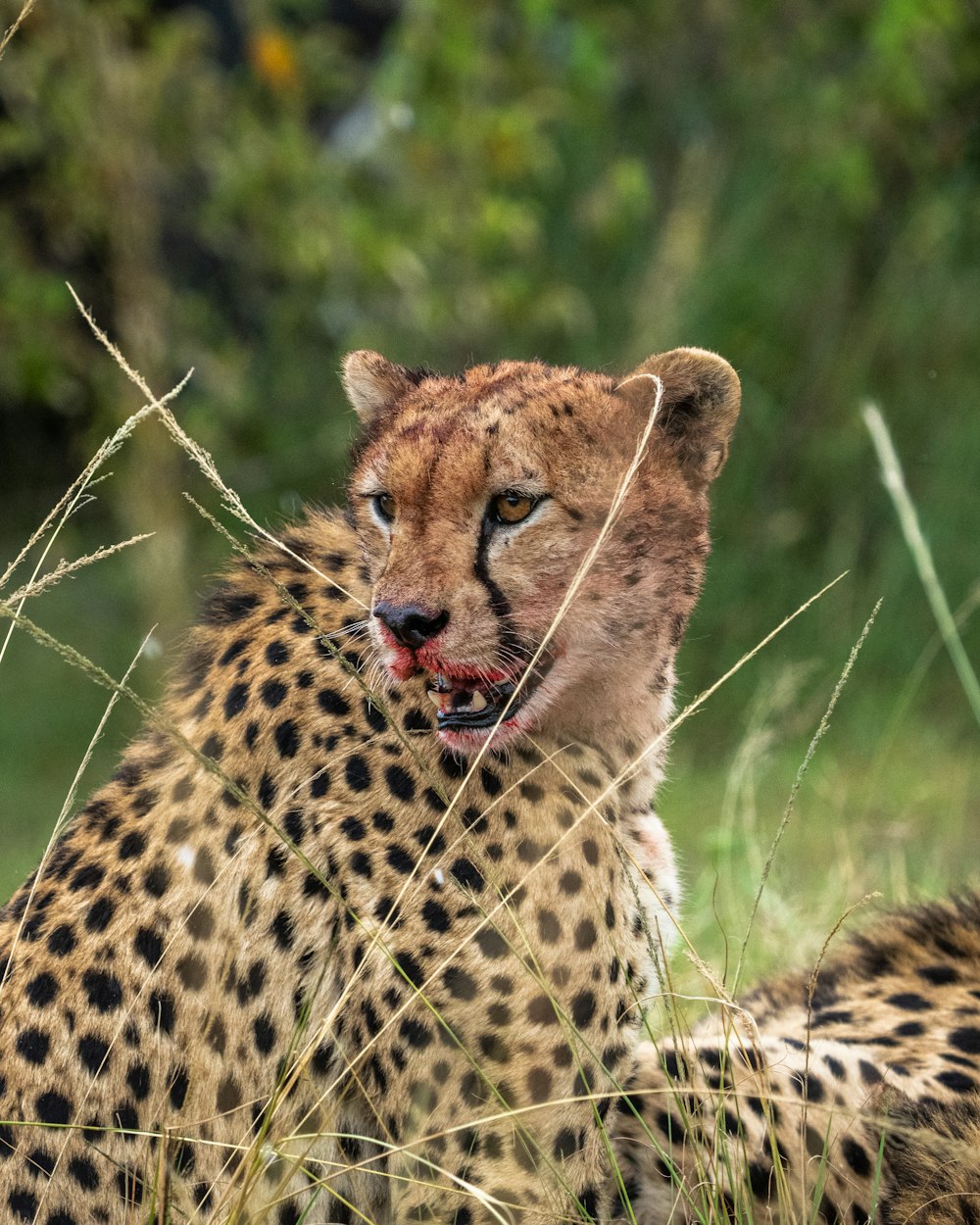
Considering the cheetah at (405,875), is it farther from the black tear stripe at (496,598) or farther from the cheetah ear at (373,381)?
the cheetah ear at (373,381)

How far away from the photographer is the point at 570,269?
8.27 m

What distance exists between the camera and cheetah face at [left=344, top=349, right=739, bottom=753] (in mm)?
2355

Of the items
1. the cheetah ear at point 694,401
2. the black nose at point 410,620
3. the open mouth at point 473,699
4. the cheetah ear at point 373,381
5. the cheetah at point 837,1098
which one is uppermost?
the cheetah ear at point 373,381

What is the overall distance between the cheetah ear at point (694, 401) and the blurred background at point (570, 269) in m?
3.27

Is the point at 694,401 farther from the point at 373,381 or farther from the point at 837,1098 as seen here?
the point at 837,1098

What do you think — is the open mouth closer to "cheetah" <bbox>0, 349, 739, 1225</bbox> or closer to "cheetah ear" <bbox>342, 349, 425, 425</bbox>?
"cheetah" <bbox>0, 349, 739, 1225</bbox>

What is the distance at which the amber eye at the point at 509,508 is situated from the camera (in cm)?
241

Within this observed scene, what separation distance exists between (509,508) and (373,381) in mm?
477

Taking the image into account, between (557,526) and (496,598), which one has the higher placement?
(557,526)

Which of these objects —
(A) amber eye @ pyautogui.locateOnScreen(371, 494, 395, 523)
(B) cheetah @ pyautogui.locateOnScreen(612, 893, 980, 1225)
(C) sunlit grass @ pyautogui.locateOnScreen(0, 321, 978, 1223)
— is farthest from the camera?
(A) amber eye @ pyautogui.locateOnScreen(371, 494, 395, 523)

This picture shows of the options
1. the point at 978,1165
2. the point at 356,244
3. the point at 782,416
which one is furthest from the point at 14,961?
the point at 782,416


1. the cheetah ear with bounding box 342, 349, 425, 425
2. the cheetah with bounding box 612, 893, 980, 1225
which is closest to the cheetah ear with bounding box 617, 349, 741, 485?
the cheetah ear with bounding box 342, 349, 425, 425

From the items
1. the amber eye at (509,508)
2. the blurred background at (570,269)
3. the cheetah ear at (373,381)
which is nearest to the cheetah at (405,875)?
the amber eye at (509,508)

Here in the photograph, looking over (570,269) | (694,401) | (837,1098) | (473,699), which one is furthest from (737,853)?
(570,269)
